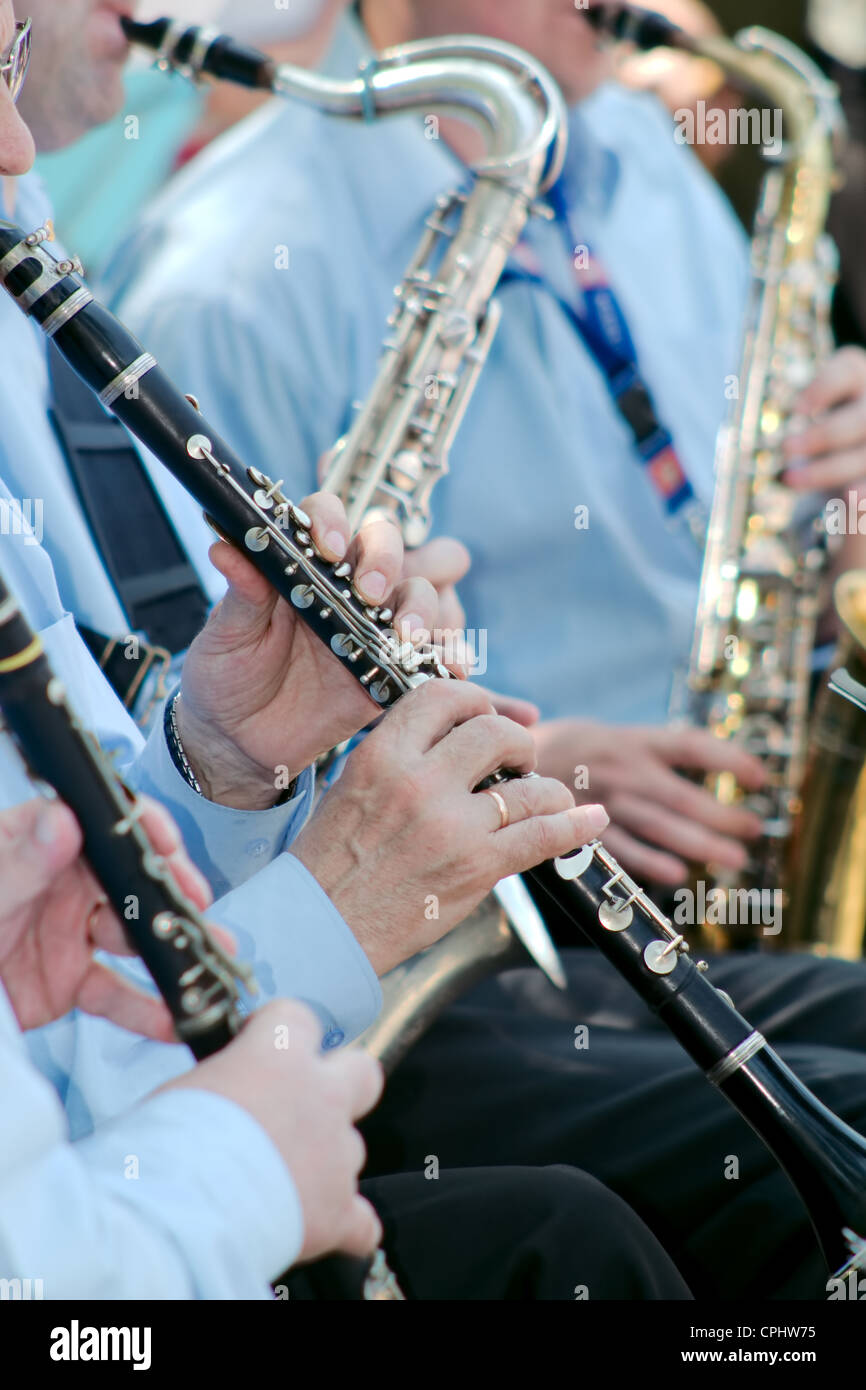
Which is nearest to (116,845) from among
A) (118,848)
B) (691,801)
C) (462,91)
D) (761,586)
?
(118,848)

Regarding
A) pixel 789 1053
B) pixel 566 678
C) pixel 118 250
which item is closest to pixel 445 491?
pixel 566 678

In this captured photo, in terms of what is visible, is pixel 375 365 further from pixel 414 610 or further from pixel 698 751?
pixel 414 610

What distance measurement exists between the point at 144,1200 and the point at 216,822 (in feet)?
1.27

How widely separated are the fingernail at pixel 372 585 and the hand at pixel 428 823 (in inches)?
3.7

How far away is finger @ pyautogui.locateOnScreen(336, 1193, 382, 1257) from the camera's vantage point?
65cm

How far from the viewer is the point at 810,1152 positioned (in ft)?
2.77

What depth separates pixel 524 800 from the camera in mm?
835

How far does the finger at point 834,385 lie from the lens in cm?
174

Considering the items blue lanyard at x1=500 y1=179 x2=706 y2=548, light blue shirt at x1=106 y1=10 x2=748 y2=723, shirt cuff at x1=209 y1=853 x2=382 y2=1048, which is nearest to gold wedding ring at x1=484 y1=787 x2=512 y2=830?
shirt cuff at x1=209 y1=853 x2=382 y2=1048

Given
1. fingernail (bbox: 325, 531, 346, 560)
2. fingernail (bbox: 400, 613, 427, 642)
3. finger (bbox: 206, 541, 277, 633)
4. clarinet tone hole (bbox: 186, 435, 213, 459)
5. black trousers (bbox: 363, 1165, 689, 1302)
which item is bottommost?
black trousers (bbox: 363, 1165, 689, 1302)

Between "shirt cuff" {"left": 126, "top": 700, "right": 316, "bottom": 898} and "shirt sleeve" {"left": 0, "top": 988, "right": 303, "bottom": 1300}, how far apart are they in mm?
342

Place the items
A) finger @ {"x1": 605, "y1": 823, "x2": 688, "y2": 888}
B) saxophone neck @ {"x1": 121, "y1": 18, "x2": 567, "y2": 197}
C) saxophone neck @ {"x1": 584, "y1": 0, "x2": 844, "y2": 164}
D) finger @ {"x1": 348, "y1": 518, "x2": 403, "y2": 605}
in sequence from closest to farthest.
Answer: finger @ {"x1": 348, "y1": 518, "x2": 403, "y2": 605} < saxophone neck @ {"x1": 121, "y1": 18, "x2": 567, "y2": 197} < finger @ {"x1": 605, "y1": 823, "x2": 688, "y2": 888} < saxophone neck @ {"x1": 584, "y1": 0, "x2": 844, "y2": 164}

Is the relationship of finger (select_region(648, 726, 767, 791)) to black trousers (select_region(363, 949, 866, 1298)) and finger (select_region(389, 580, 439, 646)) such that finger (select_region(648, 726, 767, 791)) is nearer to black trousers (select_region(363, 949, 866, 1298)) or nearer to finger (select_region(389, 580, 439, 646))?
black trousers (select_region(363, 949, 866, 1298))

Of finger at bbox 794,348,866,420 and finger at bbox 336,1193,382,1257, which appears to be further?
finger at bbox 794,348,866,420
